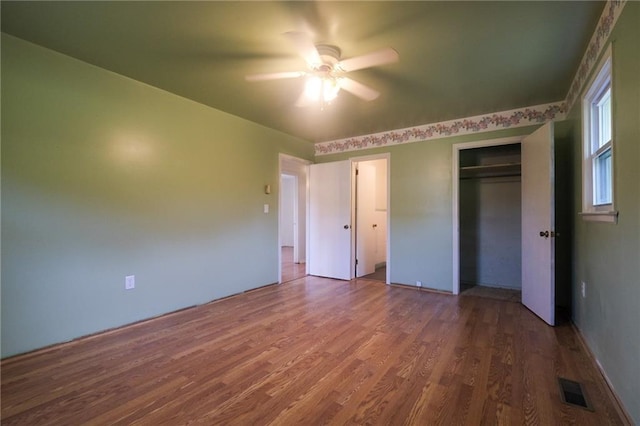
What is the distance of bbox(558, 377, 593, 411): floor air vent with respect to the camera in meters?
1.64

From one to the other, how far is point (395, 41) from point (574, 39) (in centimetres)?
128

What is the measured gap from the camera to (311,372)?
1.95 metres

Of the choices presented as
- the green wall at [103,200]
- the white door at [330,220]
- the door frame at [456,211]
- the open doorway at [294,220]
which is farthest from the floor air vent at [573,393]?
the open doorway at [294,220]

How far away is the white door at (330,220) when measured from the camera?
15.4 ft

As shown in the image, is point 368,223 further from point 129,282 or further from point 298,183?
point 129,282

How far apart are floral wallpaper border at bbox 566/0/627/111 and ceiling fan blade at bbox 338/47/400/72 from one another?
122 cm

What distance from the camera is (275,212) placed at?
4.33 metres

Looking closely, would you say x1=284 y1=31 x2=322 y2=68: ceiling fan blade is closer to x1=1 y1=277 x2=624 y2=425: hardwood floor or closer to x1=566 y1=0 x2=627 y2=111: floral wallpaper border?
x1=566 y1=0 x2=627 y2=111: floral wallpaper border

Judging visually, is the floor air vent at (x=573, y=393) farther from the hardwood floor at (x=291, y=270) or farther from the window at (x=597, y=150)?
the hardwood floor at (x=291, y=270)

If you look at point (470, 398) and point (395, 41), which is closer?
point (470, 398)

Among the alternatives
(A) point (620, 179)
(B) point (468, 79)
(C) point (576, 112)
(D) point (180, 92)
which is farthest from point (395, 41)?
(D) point (180, 92)

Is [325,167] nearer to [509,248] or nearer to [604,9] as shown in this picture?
[509,248]

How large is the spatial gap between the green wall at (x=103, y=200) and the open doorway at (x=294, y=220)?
1209 mm

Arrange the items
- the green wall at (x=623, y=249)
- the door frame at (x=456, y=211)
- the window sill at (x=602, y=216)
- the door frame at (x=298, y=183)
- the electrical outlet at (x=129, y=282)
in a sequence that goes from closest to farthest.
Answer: the green wall at (x=623, y=249), the window sill at (x=602, y=216), the electrical outlet at (x=129, y=282), the door frame at (x=456, y=211), the door frame at (x=298, y=183)
